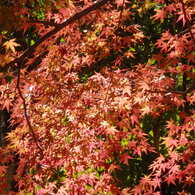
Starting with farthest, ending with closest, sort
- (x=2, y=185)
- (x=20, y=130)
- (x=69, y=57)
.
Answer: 1. (x=69, y=57)
2. (x=20, y=130)
3. (x=2, y=185)

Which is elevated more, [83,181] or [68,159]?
[68,159]

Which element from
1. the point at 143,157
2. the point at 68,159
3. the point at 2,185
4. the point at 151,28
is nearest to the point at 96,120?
the point at 68,159

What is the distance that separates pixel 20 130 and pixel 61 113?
50cm

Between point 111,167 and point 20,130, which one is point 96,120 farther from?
point 20,130

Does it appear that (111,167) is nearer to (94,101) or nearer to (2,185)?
(94,101)

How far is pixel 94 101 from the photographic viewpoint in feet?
12.0

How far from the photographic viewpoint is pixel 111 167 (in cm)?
374

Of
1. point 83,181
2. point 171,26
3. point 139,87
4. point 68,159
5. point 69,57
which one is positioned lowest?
point 83,181

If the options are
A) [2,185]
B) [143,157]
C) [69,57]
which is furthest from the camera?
[143,157]

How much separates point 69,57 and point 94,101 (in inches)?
27.3

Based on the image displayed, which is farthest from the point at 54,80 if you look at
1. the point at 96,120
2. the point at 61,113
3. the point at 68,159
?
the point at 68,159

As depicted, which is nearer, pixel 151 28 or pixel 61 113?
pixel 61 113

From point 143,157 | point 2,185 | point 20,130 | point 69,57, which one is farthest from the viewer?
point 143,157

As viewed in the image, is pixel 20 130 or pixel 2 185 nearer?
pixel 2 185
